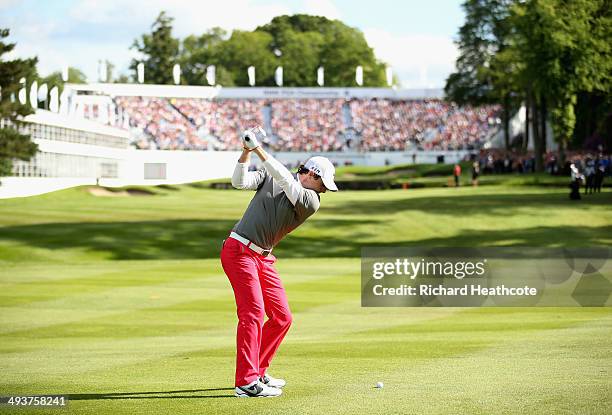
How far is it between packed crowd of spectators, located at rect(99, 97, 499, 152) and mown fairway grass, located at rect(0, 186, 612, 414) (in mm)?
75683

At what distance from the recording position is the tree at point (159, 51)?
172000 millimetres

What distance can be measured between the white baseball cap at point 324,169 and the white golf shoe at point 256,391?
205cm

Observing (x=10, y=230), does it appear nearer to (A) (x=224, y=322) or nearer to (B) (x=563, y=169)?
(A) (x=224, y=322)

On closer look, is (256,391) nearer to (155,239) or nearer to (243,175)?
(243,175)

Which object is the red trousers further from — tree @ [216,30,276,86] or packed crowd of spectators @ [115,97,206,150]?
tree @ [216,30,276,86]

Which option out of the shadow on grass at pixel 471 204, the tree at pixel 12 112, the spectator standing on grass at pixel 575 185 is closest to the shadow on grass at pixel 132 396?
the shadow on grass at pixel 471 204

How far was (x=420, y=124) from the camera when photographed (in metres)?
128

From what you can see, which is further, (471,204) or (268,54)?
(268,54)

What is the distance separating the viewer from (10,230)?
47.1 meters

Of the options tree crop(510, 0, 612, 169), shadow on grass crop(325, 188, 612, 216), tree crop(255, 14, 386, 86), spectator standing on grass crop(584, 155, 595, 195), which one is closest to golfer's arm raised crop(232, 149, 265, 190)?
shadow on grass crop(325, 188, 612, 216)

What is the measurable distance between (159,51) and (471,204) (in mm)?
119760

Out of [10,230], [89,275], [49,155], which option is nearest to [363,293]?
[89,275]

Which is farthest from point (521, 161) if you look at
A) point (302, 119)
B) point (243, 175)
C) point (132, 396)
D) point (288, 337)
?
point (132, 396)

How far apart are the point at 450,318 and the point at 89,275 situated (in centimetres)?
1416
